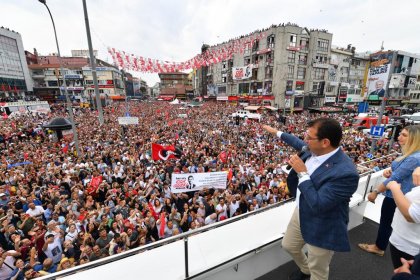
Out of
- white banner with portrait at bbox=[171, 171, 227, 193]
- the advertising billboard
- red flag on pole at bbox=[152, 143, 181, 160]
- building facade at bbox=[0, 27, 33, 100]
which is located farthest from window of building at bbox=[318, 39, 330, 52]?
building facade at bbox=[0, 27, 33, 100]

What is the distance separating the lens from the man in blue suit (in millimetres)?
1690

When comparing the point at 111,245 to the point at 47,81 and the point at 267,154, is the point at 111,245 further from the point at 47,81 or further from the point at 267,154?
the point at 47,81

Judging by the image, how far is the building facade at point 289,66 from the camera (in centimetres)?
3622

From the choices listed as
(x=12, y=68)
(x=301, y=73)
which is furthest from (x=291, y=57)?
(x=12, y=68)

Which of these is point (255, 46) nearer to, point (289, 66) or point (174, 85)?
point (289, 66)

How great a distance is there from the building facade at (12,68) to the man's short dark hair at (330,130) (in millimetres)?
61064

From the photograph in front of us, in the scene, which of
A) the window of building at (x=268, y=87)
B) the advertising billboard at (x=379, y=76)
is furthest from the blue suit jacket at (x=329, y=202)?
the window of building at (x=268, y=87)

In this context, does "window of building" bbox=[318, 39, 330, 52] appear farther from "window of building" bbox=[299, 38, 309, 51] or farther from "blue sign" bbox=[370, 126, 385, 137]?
"blue sign" bbox=[370, 126, 385, 137]

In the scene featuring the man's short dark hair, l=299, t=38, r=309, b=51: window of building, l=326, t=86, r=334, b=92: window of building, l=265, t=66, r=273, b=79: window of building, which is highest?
l=299, t=38, r=309, b=51: window of building

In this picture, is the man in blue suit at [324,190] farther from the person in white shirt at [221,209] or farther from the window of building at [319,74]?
the window of building at [319,74]

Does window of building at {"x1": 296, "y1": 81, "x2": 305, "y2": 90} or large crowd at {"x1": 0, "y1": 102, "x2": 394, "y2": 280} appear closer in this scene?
large crowd at {"x1": 0, "y1": 102, "x2": 394, "y2": 280}

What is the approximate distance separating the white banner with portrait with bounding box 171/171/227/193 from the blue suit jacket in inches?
195

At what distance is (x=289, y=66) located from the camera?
37219 mm

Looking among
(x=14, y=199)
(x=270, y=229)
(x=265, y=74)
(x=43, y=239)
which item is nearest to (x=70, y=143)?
(x=14, y=199)
